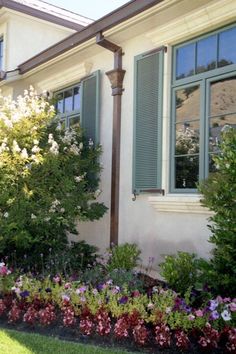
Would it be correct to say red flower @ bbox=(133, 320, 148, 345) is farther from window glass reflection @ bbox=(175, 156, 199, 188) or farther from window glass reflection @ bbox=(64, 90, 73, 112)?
window glass reflection @ bbox=(64, 90, 73, 112)

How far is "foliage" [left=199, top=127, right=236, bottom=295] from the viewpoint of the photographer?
4.21m

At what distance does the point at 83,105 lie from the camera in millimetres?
8219

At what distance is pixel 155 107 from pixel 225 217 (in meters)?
2.73

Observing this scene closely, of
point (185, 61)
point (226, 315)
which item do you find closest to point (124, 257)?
point (226, 315)

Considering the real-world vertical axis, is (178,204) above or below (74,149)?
below

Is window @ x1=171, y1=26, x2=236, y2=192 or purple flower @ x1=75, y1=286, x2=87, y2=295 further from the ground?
window @ x1=171, y1=26, x2=236, y2=192

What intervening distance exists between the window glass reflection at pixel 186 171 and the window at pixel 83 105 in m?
1.84

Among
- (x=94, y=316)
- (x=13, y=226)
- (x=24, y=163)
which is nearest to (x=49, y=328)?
(x=94, y=316)

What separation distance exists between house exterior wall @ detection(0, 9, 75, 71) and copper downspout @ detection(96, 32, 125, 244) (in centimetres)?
422

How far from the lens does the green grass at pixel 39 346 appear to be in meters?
3.82

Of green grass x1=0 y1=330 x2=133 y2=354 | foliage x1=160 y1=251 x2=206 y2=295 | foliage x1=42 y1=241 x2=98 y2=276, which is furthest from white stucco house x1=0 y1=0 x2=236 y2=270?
green grass x1=0 y1=330 x2=133 y2=354

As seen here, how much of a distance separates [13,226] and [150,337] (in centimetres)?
285

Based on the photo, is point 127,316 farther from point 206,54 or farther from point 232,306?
point 206,54

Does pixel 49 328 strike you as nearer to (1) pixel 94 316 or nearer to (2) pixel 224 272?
(1) pixel 94 316
